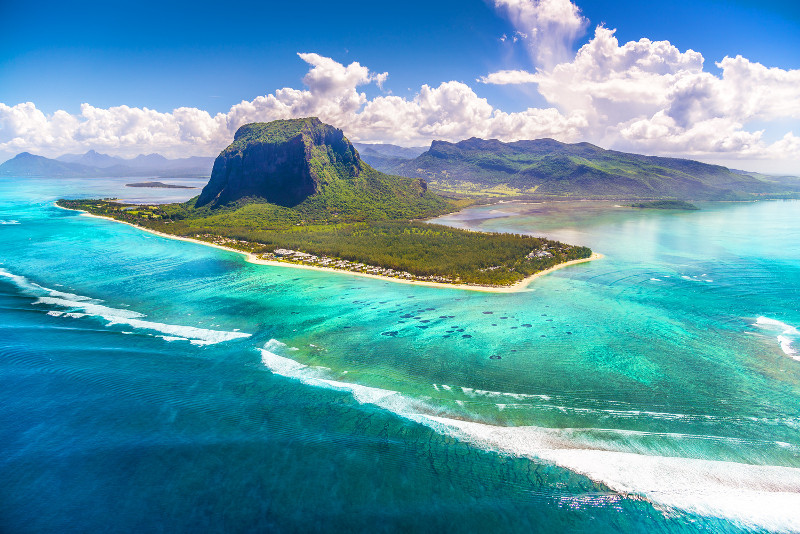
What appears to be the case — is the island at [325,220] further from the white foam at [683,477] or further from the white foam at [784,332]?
the white foam at [683,477]

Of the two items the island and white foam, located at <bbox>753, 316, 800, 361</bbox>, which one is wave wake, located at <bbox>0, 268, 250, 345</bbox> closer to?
the island

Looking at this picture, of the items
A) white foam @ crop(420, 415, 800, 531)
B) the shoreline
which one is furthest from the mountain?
white foam @ crop(420, 415, 800, 531)

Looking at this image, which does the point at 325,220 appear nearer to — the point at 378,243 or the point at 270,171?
the point at 270,171

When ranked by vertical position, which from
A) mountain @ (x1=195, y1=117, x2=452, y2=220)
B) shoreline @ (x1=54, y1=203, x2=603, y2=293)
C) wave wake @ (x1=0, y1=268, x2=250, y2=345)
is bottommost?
wave wake @ (x1=0, y1=268, x2=250, y2=345)

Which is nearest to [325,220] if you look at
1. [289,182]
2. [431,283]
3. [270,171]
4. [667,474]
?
[289,182]

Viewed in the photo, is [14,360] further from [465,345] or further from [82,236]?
[82,236]

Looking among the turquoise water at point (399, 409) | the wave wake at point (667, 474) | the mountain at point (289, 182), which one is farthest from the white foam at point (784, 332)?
the mountain at point (289, 182)
